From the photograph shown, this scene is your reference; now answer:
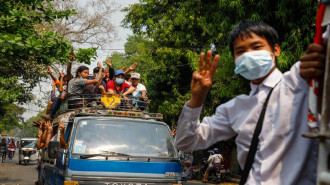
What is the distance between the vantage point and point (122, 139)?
6738mm

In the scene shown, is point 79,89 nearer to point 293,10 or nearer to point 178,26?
point 293,10

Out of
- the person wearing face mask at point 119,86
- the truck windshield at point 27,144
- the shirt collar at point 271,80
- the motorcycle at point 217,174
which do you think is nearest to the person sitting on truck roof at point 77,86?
the person wearing face mask at point 119,86

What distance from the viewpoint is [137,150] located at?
6660 mm

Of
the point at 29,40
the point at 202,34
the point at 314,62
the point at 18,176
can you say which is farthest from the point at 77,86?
the point at 18,176

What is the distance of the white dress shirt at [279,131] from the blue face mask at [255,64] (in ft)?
0.15

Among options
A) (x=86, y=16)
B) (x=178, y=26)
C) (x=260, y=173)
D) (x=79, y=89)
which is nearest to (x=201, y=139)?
(x=260, y=173)

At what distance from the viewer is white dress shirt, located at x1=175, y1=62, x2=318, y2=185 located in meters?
1.83

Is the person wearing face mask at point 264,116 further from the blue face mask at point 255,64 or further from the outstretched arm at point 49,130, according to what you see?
the outstretched arm at point 49,130

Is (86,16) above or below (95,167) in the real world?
above

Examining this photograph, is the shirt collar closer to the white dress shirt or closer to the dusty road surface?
the white dress shirt

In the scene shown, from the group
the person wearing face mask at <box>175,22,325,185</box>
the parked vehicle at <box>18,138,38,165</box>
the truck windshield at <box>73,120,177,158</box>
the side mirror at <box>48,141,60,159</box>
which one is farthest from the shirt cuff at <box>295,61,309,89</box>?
the parked vehicle at <box>18,138,38,165</box>

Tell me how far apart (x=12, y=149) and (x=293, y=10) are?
34362mm

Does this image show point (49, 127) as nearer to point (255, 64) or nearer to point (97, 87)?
point (97, 87)

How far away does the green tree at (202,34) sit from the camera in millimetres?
9773
